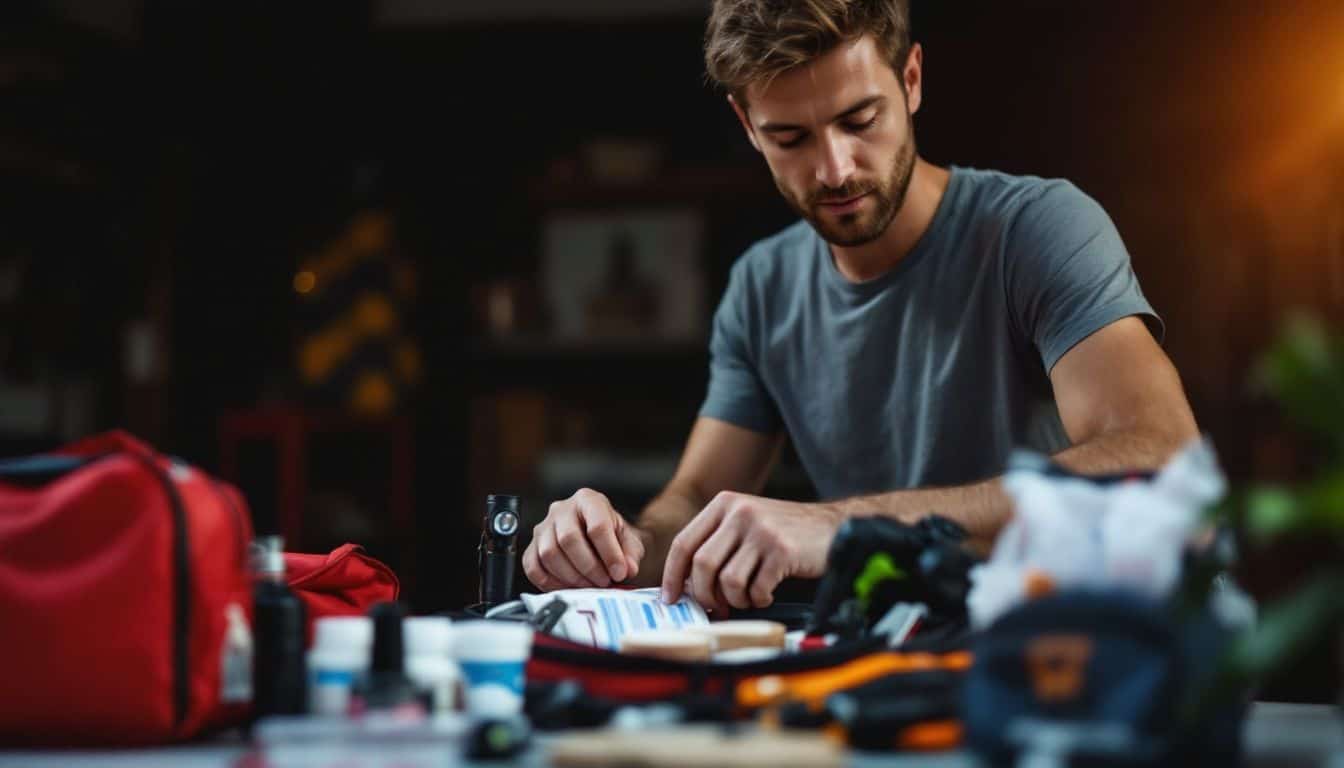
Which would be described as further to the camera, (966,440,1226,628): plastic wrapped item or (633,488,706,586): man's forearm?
(633,488,706,586): man's forearm

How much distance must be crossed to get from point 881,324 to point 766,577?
747 millimetres

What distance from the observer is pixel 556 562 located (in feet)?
4.48

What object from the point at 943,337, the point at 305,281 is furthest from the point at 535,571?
the point at 305,281

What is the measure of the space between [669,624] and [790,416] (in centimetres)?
86

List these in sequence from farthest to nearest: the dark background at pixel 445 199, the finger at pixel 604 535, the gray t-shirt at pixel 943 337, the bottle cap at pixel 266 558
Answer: the dark background at pixel 445 199 → the gray t-shirt at pixel 943 337 → the finger at pixel 604 535 → the bottle cap at pixel 266 558

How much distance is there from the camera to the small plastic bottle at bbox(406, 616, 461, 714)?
33.1 inches

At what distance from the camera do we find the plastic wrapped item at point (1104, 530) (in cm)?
69

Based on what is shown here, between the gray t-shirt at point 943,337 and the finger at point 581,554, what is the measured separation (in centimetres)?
58

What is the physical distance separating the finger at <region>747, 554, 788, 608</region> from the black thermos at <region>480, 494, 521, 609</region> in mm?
228

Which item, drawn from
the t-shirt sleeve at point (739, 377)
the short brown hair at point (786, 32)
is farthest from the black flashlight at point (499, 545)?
the t-shirt sleeve at point (739, 377)

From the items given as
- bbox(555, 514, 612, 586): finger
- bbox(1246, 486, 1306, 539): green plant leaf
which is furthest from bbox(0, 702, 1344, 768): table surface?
bbox(555, 514, 612, 586): finger

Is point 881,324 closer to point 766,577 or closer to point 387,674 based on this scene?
point 766,577

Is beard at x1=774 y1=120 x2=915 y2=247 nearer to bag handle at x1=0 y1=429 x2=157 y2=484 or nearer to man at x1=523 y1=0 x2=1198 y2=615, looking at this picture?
man at x1=523 y1=0 x2=1198 y2=615

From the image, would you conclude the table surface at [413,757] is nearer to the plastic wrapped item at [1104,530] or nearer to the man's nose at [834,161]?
the plastic wrapped item at [1104,530]
